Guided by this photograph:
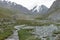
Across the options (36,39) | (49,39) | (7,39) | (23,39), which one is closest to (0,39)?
(7,39)

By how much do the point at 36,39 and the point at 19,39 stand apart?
2871 mm

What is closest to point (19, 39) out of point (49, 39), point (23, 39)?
point (23, 39)

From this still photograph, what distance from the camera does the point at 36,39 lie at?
3206 cm

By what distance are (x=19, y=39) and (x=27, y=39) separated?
1.38m

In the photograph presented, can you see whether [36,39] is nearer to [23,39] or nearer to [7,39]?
[23,39]

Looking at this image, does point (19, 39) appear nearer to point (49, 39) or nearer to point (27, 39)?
point (27, 39)

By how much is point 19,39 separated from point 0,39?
10.4 feet

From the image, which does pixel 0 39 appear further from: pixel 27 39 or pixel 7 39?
pixel 27 39

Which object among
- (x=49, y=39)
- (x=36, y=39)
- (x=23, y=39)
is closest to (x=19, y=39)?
(x=23, y=39)

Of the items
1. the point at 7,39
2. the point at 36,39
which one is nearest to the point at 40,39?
the point at 36,39

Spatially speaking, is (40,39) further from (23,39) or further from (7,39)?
(7,39)

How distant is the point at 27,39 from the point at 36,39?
1.50 m

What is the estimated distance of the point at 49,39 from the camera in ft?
106

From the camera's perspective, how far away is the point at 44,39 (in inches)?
1278
